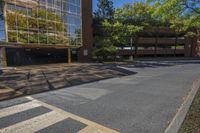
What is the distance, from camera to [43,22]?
28.0 m

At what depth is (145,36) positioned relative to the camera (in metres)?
49.5

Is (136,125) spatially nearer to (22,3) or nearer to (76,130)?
(76,130)

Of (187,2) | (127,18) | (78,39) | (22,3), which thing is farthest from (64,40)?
(187,2)

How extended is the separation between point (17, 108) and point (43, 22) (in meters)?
23.3

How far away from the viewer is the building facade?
24.2 m

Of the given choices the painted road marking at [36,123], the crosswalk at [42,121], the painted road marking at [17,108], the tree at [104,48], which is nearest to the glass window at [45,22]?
the tree at [104,48]

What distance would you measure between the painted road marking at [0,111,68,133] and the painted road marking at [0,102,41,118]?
3.46 ft

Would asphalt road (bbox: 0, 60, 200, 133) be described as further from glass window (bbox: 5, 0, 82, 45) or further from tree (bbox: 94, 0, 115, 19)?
tree (bbox: 94, 0, 115, 19)

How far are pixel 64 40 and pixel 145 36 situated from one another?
25410 millimetres

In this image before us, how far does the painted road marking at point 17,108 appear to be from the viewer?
6189 mm

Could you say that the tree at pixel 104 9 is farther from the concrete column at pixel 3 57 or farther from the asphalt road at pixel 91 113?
the asphalt road at pixel 91 113

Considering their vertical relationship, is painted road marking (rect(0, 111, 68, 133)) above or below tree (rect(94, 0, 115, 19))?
below

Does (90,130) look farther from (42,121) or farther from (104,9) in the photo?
(104,9)

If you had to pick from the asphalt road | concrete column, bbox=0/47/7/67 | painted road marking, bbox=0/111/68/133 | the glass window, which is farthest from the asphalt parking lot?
the glass window
